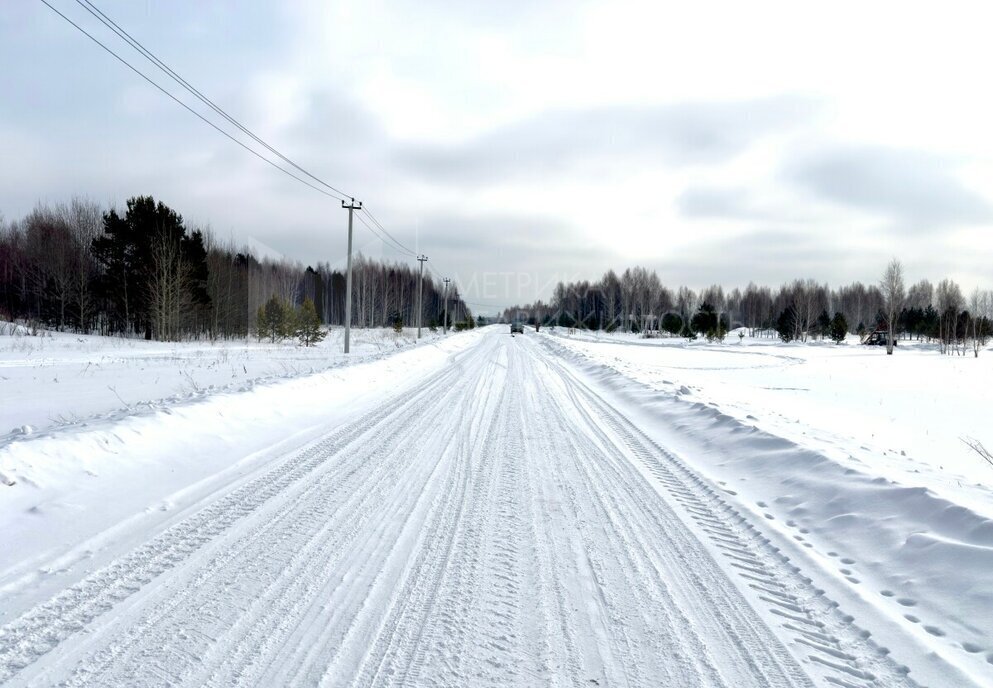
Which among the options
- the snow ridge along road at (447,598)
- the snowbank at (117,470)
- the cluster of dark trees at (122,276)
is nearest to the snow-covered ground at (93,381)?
the snowbank at (117,470)

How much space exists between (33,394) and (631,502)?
41.8ft

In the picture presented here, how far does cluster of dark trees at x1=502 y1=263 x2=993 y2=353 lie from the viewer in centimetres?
6306

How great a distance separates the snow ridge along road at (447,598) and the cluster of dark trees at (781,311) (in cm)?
6129

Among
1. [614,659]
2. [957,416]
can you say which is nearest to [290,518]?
[614,659]

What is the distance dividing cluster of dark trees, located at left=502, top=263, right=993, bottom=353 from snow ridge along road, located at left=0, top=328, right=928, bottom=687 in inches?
2413

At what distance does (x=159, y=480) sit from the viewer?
5.34 metres

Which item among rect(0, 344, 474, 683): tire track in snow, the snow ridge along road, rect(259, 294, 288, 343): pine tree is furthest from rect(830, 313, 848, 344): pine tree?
rect(0, 344, 474, 683): tire track in snow

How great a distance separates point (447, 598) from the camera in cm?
312

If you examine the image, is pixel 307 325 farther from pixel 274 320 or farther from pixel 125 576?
pixel 125 576

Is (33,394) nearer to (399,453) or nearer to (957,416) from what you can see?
(399,453)

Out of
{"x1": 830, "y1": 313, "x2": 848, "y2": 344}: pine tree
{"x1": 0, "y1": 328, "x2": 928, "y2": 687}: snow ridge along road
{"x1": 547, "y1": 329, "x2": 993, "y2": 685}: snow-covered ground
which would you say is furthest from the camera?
{"x1": 830, "y1": 313, "x2": 848, "y2": 344}: pine tree

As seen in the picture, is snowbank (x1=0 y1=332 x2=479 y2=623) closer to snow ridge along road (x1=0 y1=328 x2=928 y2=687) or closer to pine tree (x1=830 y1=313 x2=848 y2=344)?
snow ridge along road (x1=0 y1=328 x2=928 y2=687)

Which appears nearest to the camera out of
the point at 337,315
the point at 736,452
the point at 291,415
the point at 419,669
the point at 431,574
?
the point at 419,669

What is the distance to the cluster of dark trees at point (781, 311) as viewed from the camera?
63.1m
